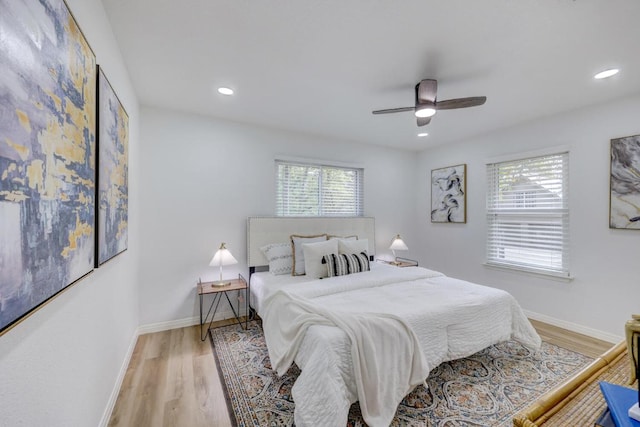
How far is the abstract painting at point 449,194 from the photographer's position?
4254 mm

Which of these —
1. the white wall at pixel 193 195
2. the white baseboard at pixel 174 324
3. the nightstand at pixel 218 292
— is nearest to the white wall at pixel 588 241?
the white wall at pixel 193 195

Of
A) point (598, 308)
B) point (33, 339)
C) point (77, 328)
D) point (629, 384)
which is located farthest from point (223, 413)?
point (598, 308)

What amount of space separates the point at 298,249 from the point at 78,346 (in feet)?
7.53

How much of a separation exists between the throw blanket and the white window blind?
2645mm

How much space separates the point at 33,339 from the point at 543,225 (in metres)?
4.53

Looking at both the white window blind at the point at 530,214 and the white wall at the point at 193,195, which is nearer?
the white wall at the point at 193,195

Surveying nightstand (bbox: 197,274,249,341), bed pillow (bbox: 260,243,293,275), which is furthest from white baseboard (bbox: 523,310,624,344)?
nightstand (bbox: 197,274,249,341)

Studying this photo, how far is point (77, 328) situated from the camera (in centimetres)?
127

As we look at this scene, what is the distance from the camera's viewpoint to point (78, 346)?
127cm

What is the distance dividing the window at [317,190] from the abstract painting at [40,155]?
269 centimetres

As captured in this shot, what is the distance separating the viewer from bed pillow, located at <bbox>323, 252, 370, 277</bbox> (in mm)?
3064

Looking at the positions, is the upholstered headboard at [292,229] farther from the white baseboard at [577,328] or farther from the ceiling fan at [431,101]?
the white baseboard at [577,328]

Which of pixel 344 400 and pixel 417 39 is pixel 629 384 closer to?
pixel 344 400

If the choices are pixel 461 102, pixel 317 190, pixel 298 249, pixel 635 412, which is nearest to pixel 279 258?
pixel 298 249
